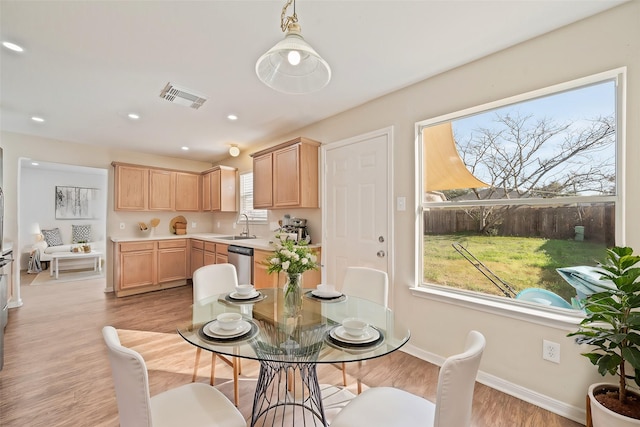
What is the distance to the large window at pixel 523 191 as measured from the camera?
1.76 metres

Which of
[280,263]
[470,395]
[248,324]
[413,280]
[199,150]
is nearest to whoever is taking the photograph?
[470,395]

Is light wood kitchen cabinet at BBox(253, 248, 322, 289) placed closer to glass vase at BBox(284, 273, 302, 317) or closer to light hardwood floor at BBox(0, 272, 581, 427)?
light hardwood floor at BBox(0, 272, 581, 427)

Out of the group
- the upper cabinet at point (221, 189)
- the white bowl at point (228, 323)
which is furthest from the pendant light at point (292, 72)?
the upper cabinet at point (221, 189)

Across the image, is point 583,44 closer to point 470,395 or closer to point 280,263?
point 470,395

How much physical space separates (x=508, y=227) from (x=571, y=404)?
1.19m

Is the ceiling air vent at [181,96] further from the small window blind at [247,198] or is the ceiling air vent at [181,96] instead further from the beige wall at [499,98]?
the small window blind at [247,198]

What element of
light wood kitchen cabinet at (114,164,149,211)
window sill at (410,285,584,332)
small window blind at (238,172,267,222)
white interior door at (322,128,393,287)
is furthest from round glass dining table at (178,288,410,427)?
light wood kitchen cabinet at (114,164,149,211)

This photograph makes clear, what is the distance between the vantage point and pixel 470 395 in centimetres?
98

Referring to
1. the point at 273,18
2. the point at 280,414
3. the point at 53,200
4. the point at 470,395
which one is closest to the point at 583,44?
the point at 273,18

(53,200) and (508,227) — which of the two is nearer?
(508,227)

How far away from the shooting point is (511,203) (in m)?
2.10

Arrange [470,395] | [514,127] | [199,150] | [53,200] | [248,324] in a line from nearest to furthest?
[470,395] < [248,324] < [514,127] < [199,150] < [53,200]

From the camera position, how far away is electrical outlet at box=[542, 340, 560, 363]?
1.80 metres

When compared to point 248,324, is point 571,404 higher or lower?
lower
